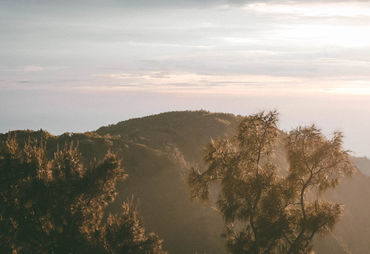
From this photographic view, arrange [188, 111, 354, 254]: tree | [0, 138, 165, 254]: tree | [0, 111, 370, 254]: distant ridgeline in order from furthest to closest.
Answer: [0, 111, 370, 254]: distant ridgeline < [188, 111, 354, 254]: tree < [0, 138, 165, 254]: tree

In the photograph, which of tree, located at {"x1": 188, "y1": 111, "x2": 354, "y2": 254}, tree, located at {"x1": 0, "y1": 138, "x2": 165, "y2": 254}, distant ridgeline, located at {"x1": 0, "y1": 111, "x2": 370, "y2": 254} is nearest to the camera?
tree, located at {"x1": 0, "y1": 138, "x2": 165, "y2": 254}

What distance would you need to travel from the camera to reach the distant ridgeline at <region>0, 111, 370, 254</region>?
1417 inches

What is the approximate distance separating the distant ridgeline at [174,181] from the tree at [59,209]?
5904mm

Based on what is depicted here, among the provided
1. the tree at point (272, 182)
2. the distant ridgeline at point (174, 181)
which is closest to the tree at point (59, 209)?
the tree at point (272, 182)

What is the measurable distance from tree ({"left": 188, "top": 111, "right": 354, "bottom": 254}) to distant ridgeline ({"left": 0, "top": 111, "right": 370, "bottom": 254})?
936 centimetres

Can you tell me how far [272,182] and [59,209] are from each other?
Answer: 35.3 feet

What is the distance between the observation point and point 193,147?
5794 centimetres

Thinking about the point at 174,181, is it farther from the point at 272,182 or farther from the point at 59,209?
the point at 59,209

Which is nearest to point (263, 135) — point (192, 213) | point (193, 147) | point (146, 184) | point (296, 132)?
point (296, 132)

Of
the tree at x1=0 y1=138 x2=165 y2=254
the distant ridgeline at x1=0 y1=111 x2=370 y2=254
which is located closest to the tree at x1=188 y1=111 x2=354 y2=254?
the tree at x1=0 y1=138 x2=165 y2=254

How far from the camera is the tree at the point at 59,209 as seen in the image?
53.0 feet

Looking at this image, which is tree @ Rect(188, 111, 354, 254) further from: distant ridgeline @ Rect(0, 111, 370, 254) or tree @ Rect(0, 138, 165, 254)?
distant ridgeline @ Rect(0, 111, 370, 254)

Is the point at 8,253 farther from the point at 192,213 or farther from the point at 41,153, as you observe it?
the point at 192,213

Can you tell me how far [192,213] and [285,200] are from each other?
65.6ft
